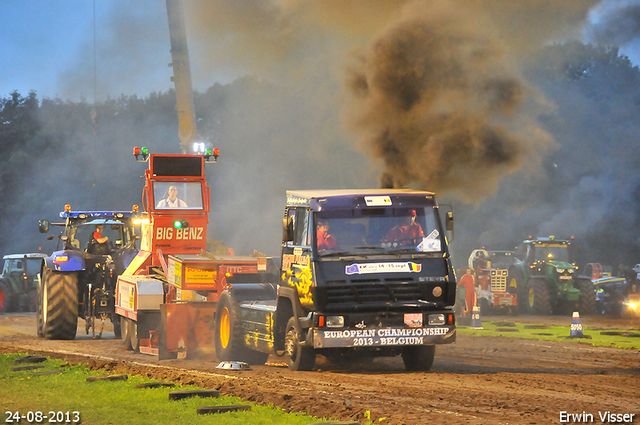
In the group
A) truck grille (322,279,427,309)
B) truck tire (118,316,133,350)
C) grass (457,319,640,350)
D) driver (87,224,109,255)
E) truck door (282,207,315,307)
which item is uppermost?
driver (87,224,109,255)

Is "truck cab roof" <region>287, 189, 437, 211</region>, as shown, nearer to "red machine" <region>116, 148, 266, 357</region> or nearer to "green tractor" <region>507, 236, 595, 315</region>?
"red machine" <region>116, 148, 266, 357</region>

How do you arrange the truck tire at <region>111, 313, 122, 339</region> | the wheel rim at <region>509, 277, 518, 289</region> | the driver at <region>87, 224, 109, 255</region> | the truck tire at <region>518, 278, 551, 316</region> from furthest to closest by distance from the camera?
the wheel rim at <region>509, 277, 518, 289</region>, the truck tire at <region>518, 278, 551, 316</region>, the driver at <region>87, 224, 109, 255</region>, the truck tire at <region>111, 313, 122, 339</region>

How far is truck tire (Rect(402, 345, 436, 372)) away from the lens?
530 inches

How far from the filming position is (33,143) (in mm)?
58281

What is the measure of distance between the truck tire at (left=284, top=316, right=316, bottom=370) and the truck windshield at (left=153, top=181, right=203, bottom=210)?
6.44m

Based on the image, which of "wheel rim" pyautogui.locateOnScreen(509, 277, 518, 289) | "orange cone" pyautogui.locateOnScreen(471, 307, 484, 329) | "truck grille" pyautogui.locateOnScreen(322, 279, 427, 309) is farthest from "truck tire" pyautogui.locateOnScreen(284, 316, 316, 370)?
"wheel rim" pyautogui.locateOnScreen(509, 277, 518, 289)

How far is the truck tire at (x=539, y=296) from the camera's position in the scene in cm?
3022

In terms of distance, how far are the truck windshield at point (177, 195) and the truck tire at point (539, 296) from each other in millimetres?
15543

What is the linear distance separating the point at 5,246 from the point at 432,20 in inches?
1634

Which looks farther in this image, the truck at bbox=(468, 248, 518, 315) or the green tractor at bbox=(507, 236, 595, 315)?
the green tractor at bbox=(507, 236, 595, 315)

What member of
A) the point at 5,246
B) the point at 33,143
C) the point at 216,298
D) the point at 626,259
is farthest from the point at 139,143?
the point at 216,298

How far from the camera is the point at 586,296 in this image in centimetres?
3100

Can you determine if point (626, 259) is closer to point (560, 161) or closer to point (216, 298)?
point (560, 161)

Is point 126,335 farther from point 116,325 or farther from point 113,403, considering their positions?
point 113,403
